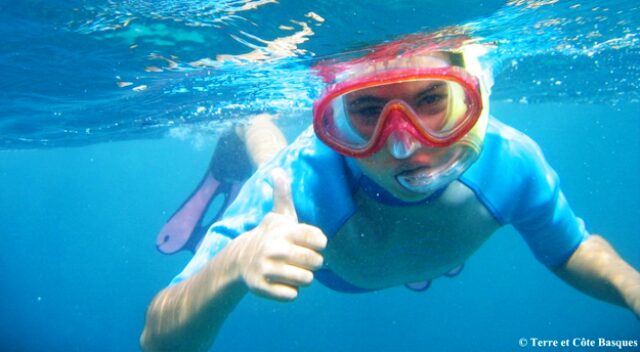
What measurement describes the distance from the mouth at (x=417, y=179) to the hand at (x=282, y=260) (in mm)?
852

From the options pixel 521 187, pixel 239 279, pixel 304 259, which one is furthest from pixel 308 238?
pixel 521 187

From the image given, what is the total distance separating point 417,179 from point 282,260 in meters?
1.15

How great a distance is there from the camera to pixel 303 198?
11.2 feet

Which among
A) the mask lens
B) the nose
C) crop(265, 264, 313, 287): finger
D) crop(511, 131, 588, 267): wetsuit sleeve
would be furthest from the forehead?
crop(265, 264, 313, 287): finger

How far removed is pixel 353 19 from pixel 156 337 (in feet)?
15.8

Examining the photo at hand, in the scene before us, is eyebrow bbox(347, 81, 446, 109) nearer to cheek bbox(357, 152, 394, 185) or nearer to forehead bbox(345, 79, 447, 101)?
forehead bbox(345, 79, 447, 101)

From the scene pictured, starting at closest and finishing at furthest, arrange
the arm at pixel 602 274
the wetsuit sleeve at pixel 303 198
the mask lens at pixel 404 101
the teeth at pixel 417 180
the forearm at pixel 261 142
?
the teeth at pixel 417 180 < the mask lens at pixel 404 101 < the wetsuit sleeve at pixel 303 198 < the arm at pixel 602 274 < the forearm at pixel 261 142

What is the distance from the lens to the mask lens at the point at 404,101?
3098 millimetres

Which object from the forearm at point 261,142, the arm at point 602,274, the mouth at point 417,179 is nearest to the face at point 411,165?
the mouth at point 417,179

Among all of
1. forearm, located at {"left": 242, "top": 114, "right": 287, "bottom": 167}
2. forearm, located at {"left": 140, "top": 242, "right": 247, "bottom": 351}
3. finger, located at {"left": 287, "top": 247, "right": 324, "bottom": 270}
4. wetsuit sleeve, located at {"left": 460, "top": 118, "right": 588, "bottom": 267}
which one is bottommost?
forearm, located at {"left": 242, "top": 114, "right": 287, "bottom": 167}

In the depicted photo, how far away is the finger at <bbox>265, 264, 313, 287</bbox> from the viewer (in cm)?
222

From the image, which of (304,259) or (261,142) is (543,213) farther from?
(261,142)

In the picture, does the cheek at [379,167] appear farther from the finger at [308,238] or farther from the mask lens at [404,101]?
the finger at [308,238]

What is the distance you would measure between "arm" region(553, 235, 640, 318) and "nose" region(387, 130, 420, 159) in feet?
7.45
